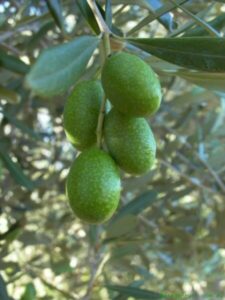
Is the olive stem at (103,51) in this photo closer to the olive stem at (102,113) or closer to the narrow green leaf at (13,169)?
the olive stem at (102,113)

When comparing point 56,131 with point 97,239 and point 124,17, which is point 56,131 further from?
point 97,239

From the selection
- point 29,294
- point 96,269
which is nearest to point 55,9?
point 29,294

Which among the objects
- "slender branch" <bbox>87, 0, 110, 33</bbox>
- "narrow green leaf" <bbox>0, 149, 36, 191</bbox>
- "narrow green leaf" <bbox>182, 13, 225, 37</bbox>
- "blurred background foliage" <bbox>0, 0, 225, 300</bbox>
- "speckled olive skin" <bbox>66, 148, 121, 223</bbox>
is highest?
"slender branch" <bbox>87, 0, 110, 33</bbox>

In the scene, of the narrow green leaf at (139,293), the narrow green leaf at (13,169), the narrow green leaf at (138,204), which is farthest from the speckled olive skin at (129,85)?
the narrow green leaf at (138,204)

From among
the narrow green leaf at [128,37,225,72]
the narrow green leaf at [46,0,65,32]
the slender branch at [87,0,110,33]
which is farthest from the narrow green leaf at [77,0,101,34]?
the narrow green leaf at [46,0,65,32]

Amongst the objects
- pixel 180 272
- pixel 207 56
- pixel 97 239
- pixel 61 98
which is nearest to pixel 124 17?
pixel 61 98

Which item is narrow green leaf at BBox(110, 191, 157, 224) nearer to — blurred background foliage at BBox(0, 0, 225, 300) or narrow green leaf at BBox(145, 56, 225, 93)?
blurred background foliage at BBox(0, 0, 225, 300)

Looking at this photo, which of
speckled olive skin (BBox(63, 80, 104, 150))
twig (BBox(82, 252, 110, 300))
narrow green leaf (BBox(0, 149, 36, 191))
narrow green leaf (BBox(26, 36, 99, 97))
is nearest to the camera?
narrow green leaf (BBox(26, 36, 99, 97))

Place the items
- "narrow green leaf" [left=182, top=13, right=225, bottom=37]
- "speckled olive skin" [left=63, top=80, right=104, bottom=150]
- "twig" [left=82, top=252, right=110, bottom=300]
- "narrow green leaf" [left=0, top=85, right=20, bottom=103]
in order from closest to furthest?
"speckled olive skin" [left=63, top=80, right=104, bottom=150] → "narrow green leaf" [left=182, top=13, right=225, bottom=37] → "narrow green leaf" [left=0, top=85, right=20, bottom=103] → "twig" [left=82, top=252, right=110, bottom=300]

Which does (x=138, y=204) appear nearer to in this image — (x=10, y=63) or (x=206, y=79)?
(x=10, y=63)
